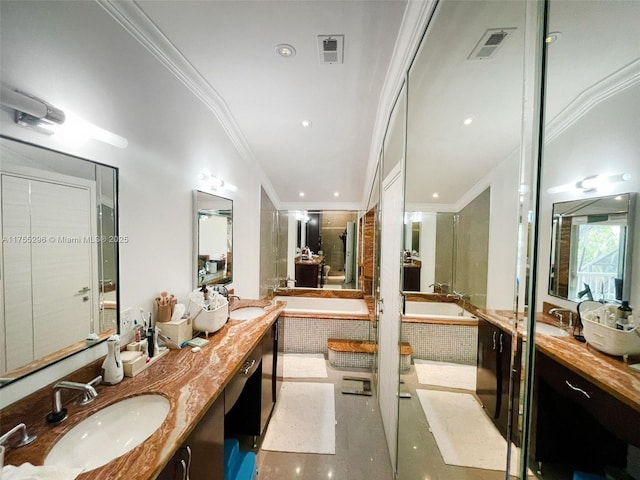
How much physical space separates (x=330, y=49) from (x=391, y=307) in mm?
1859

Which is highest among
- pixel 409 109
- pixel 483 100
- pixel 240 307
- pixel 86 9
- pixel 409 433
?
pixel 86 9

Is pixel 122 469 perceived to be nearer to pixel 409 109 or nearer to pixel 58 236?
pixel 58 236

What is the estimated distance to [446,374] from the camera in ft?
4.27

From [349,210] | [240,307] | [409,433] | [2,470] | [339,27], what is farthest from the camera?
[349,210]

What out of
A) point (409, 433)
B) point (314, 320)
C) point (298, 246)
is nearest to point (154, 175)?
point (409, 433)

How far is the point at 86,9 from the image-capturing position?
102 centimetres

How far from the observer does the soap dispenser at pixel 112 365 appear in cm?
105

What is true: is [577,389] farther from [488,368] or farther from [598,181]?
[598,181]

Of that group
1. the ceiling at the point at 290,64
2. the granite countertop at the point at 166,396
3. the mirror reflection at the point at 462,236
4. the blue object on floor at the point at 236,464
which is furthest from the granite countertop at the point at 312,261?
the blue object on floor at the point at 236,464

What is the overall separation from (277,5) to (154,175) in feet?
3.83

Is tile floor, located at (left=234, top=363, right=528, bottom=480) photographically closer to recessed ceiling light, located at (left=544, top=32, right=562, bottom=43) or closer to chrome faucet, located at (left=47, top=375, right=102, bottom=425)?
chrome faucet, located at (left=47, top=375, right=102, bottom=425)

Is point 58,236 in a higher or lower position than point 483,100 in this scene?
lower

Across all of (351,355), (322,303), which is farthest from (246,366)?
(322,303)

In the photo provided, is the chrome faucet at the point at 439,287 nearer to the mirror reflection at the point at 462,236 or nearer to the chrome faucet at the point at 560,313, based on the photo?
the mirror reflection at the point at 462,236
